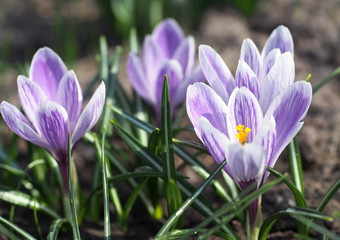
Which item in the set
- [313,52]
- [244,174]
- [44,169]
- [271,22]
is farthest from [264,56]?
[271,22]

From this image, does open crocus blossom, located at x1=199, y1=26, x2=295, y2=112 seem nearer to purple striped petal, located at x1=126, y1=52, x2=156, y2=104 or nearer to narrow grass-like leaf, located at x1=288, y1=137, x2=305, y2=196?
narrow grass-like leaf, located at x1=288, y1=137, x2=305, y2=196

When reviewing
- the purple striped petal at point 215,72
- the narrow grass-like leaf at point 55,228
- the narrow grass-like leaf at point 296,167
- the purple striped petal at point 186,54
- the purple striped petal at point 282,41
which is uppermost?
the purple striped petal at point 282,41

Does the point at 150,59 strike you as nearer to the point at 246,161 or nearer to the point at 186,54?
the point at 186,54

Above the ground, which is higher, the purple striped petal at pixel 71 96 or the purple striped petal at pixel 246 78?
the purple striped petal at pixel 246 78

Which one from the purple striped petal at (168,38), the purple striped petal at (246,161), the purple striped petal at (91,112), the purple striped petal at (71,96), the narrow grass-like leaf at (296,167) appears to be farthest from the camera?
the purple striped petal at (168,38)

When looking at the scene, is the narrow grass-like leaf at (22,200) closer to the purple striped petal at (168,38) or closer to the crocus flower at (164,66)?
the crocus flower at (164,66)

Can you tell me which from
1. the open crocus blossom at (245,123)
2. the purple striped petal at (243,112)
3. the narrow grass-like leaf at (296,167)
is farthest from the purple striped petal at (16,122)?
the narrow grass-like leaf at (296,167)

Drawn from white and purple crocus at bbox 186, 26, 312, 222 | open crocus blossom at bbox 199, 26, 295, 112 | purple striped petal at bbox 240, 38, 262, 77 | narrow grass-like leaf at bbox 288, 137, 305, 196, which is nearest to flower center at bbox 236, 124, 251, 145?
white and purple crocus at bbox 186, 26, 312, 222

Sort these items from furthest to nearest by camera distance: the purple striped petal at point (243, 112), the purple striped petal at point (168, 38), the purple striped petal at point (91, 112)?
the purple striped petal at point (168, 38)
the purple striped petal at point (91, 112)
the purple striped petal at point (243, 112)
